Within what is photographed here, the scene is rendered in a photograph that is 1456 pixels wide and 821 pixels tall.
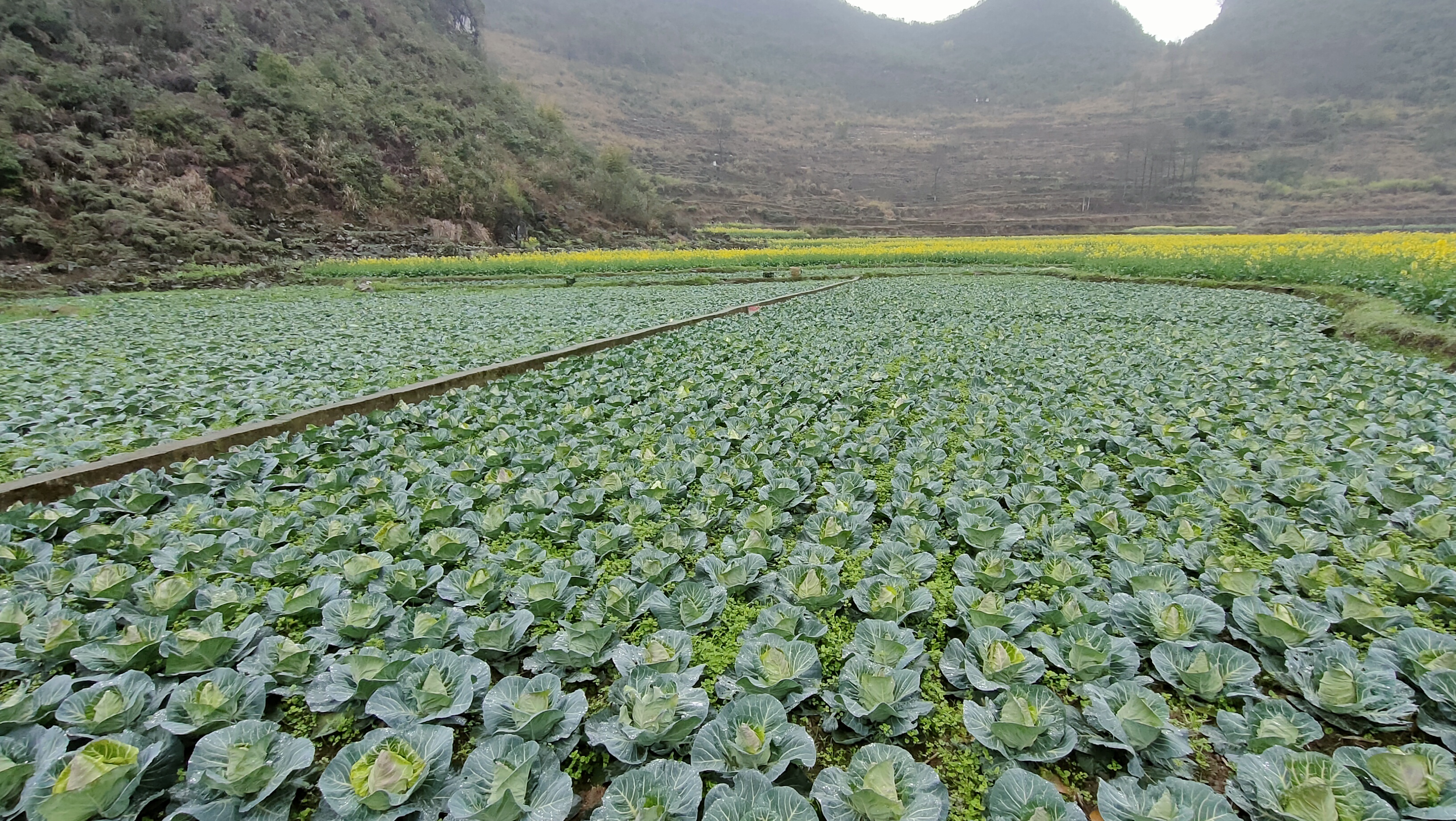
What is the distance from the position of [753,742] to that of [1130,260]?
2003cm

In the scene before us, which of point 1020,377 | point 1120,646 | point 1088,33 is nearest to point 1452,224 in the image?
point 1020,377

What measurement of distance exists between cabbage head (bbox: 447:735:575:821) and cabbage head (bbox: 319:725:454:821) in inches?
2.3

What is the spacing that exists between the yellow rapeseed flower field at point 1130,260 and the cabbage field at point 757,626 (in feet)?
25.6

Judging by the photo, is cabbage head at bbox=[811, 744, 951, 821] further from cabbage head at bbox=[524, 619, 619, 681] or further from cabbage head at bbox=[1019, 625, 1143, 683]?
cabbage head at bbox=[524, 619, 619, 681]

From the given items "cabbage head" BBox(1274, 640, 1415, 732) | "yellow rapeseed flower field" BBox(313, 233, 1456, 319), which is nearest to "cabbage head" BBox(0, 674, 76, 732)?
"cabbage head" BBox(1274, 640, 1415, 732)

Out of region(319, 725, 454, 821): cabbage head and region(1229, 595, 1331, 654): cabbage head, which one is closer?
region(319, 725, 454, 821): cabbage head

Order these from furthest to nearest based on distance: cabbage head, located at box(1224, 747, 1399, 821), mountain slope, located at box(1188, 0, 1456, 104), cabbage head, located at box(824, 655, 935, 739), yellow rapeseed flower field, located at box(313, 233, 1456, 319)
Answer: mountain slope, located at box(1188, 0, 1456, 104) → yellow rapeseed flower field, located at box(313, 233, 1456, 319) → cabbage head, located at box(824, 655, 935, 739) → cabbage head, located at box(1224, 747, 1399, 821)

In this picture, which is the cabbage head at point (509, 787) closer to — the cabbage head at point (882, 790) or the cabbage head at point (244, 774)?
the cabbage head at point (244, 774)

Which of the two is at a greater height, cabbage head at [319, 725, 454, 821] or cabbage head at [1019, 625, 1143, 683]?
cabbage head at [319, 725, 454, 821]

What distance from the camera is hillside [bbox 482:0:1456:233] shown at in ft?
173

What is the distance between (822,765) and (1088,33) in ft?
494

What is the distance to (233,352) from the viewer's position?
6953 mm

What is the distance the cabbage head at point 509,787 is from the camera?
1199mm

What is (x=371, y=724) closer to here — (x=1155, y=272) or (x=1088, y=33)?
(x=1155, y=272)
